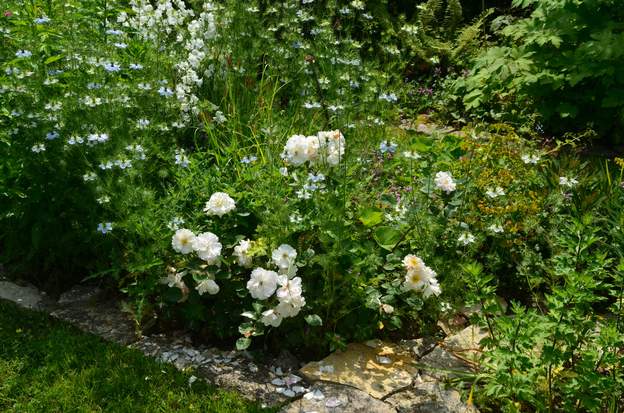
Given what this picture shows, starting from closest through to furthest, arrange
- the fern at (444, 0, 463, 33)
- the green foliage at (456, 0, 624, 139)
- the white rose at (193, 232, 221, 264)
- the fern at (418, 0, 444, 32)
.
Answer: the white rose at (193, 232, 221, 264), the green foliage at (456, 0, 624, 139), the fern at (418, 0, 444, 32), the fern at (444, 0, 463, 33)

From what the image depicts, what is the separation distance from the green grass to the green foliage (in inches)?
128

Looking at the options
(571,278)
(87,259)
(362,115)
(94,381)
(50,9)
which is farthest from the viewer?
(362,115)

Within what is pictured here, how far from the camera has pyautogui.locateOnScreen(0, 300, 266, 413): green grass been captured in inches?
114

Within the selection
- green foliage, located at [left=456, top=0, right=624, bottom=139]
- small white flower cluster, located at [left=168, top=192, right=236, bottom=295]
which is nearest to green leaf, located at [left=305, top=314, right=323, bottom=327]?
small white flower cluster, located at [left=168, top=192, right=236, bottom=295]

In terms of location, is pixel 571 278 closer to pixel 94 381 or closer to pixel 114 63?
pixel 94 381

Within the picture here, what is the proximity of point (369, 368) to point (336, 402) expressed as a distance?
31 centimetres

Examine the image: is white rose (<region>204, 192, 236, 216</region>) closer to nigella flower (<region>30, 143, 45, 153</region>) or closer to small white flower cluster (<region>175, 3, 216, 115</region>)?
nigella flower (<region>30, 143, 45, 153</region>)

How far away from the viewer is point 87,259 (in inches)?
151

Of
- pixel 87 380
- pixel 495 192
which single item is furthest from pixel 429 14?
pixel 87 380

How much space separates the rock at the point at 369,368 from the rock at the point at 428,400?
51 mm

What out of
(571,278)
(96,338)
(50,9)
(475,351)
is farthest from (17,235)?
(571,278)

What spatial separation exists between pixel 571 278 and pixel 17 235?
290cm

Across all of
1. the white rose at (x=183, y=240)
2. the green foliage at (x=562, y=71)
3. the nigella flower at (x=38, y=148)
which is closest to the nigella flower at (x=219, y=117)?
the nigella flower at (x=38, y=148)

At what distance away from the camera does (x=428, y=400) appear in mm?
2924
